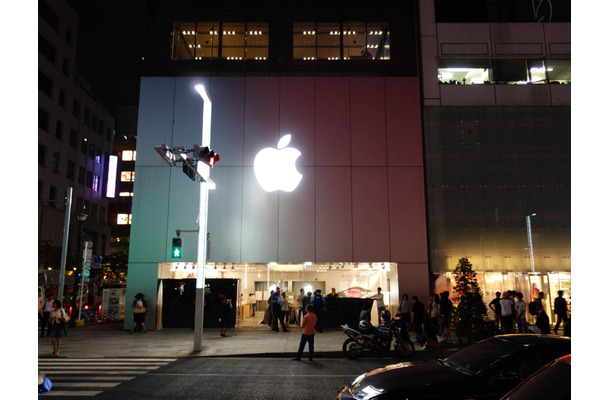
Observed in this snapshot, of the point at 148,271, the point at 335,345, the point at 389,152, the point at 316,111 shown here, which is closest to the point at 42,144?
the point at 148,271

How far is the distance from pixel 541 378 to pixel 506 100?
2077 cm

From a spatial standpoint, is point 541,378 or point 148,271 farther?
point 148,271

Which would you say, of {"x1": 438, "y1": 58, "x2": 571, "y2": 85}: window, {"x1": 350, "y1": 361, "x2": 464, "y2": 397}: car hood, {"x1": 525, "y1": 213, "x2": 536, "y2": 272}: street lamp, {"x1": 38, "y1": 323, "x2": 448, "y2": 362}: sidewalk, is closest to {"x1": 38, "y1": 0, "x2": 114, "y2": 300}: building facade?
{"x1": 38, "y1": 323, "x2": 448, "y2": 362}: sidewalk

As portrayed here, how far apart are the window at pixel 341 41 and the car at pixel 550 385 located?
2107 cm

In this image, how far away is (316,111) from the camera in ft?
71.8

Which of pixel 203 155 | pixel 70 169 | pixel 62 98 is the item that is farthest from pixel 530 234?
pixel 62 98

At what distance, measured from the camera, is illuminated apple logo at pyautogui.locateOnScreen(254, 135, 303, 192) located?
21.3 meters

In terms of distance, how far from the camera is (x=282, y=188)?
69.9ft

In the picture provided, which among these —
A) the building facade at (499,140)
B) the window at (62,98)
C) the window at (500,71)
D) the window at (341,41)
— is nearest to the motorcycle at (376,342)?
the building facade at (499,140)

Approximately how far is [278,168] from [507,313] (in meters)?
11.7

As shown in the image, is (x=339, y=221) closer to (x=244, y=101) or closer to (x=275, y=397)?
(x=244, y=101)

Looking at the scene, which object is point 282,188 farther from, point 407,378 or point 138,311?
point 407,378

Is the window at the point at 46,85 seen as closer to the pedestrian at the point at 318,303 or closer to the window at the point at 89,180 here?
the window at the point at 89,180

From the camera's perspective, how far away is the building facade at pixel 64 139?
4241cm
